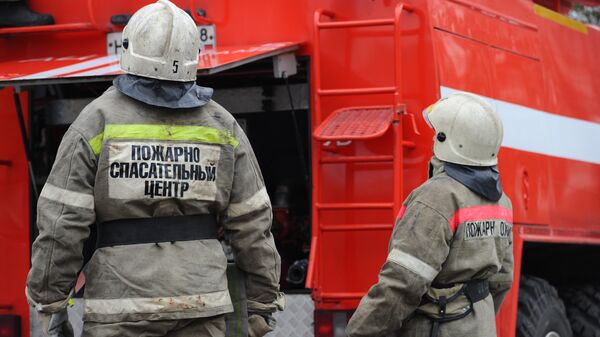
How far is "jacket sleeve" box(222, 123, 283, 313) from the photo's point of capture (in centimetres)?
445

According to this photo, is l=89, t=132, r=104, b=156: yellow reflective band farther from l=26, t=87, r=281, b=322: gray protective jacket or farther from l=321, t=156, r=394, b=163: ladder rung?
l=321, t=156, r=394, b=163: ladder rung

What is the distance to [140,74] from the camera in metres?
4.29

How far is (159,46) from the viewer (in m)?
4.32

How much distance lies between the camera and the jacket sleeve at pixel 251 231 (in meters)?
4.45

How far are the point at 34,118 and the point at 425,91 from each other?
7.18 ft

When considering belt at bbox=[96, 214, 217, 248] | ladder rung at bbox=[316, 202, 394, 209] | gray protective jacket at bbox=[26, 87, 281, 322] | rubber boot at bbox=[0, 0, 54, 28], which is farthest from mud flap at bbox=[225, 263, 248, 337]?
rubber boot at bbox=[0, 0, 54, 28]

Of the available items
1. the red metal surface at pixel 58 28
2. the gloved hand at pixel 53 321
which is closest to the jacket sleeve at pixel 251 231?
the gloved hand at pixel 53 321

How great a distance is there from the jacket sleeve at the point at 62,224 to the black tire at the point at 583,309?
14.7 ft

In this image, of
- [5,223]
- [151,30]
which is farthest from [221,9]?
[151,30]

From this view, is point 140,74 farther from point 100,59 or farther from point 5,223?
point 5,223

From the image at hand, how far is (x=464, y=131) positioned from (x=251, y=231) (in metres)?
0.93

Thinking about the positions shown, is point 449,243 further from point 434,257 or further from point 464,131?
point 464,131

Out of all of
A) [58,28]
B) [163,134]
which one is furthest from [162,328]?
[58,28]

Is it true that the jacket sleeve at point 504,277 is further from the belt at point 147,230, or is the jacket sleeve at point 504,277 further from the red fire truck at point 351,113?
the belt at point 147,230
